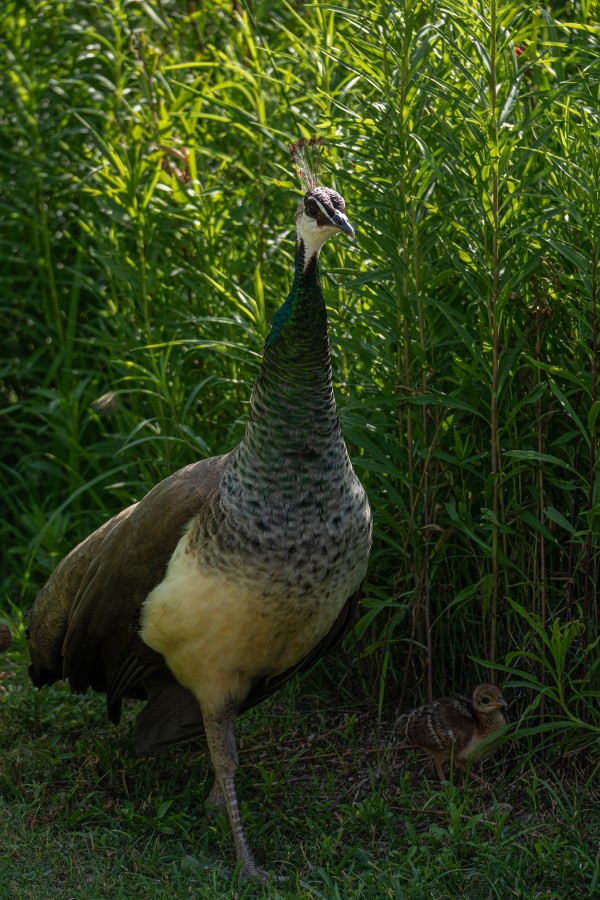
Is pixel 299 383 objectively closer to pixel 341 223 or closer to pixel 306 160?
pixel 341 223

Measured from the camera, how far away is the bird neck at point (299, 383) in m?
3.51

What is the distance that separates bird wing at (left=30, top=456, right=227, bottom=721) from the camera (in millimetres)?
3750

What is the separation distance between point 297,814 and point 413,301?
1.74 metres

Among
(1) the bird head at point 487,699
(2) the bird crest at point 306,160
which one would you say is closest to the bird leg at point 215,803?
(1) the bird head at point 487,699

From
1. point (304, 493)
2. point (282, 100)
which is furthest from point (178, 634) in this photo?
point (282, 100)

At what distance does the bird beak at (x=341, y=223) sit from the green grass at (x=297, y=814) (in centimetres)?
174

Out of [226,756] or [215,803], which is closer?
[226,756]

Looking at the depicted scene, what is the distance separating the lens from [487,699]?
3.76 metres

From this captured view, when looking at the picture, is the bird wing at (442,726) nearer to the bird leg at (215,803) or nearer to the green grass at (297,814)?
the green grass at (297,814)

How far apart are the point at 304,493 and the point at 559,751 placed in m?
1.19

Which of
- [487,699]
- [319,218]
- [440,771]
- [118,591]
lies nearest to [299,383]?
[319,218]

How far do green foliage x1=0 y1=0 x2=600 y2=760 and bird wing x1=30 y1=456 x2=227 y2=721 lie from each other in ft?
2.08

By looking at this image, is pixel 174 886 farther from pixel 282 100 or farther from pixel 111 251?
pixel 282 100

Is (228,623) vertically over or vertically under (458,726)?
over
